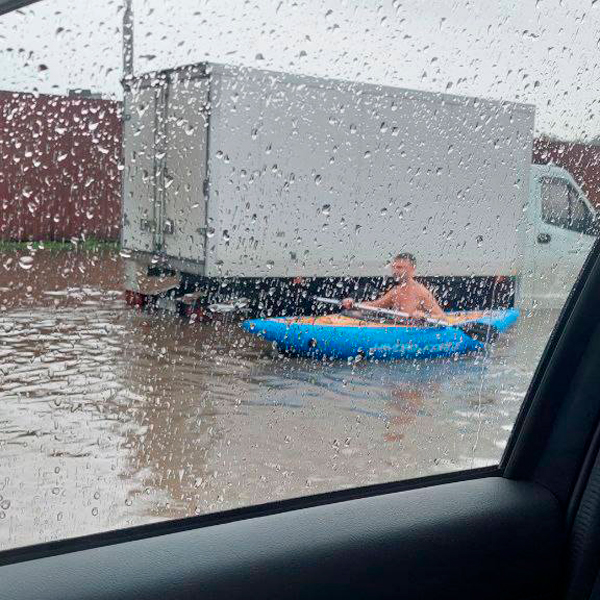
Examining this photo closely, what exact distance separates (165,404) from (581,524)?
106 cm

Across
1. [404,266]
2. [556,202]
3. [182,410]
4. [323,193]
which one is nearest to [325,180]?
[323,193]

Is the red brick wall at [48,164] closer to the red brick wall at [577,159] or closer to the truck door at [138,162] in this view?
the truck door at [138,162]

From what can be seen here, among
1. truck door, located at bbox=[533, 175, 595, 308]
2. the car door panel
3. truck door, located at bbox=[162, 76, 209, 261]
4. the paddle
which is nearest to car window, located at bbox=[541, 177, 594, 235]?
truck door, located at bbox=[533, 175, 595, 308]

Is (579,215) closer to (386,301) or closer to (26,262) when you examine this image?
(386,301)

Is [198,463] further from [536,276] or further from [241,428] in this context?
[536,276]

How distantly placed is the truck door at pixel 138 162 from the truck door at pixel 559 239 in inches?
40.3

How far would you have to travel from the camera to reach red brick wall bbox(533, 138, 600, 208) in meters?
2.38

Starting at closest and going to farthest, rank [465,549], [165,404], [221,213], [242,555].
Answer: [242,555], [465,549], [221,213], [165,404]

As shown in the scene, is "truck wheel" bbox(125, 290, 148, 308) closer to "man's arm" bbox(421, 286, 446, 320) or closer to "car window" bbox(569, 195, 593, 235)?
"man's arm" bbox(421, 286, 446, 320)

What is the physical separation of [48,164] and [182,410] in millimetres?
885

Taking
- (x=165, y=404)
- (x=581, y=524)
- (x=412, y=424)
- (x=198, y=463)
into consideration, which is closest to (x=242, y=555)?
(x=198, y=463)

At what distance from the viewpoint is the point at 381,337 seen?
9.03ft

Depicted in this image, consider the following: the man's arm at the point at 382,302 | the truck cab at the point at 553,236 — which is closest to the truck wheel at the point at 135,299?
the man's arm at the point at 382,302

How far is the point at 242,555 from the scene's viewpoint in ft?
6.08
